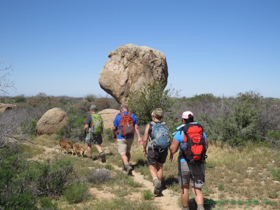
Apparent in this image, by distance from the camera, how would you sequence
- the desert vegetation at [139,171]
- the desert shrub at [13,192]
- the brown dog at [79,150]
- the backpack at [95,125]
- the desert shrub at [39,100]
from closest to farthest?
the desert shrub at [13,192] → the desert vegetation at [139,171] → the backpack at [95,125] → the brown dog at [79,150] → the desert shrub at [39,100]

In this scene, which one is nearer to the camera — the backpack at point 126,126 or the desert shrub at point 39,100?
the backpack at point 126,126

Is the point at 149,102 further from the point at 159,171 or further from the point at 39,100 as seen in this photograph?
the point at 39,100

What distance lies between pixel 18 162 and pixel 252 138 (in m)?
7.83

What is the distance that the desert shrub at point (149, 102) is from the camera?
1191 cm

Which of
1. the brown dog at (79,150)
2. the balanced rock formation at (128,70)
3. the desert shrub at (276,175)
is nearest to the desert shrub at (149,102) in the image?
the balanced rock formation at (128,70)

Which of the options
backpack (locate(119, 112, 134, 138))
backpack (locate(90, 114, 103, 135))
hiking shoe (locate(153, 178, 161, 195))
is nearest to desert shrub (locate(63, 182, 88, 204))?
hiking shoe (locate(153, 178, 161, 195))

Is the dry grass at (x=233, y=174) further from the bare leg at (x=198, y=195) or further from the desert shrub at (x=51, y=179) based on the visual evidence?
the desert shrub at (x=51, y=179)

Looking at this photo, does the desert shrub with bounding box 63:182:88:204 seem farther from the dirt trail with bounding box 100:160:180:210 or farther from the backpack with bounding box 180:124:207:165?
the backpack with bounding box 180:124:207:165

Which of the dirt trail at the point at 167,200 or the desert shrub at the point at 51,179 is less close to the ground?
the desert shrub at the point at 51,179

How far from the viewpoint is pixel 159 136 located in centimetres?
445

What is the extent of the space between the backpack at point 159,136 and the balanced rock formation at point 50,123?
9.47 metres

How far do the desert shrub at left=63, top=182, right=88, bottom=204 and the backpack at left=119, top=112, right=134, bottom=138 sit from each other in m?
1.82

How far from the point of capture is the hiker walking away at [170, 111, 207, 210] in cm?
341

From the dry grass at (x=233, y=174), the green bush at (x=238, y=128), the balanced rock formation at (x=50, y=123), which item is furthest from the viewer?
the balanced rock formation at (x=50, y=123)
